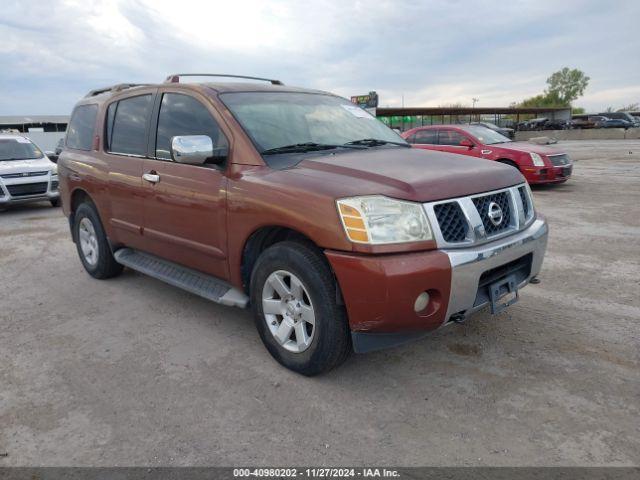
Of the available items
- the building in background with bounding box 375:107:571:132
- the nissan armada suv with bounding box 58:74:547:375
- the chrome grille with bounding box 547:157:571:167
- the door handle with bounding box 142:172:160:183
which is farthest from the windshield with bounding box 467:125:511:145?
the building in background with bounding box 375:107:571:132

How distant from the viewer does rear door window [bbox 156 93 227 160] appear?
361cm

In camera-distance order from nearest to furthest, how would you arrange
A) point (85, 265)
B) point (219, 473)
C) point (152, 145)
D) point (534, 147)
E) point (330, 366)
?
1. point (219, 473)
2. point (330, 366)
3. point (152, 145)
4. point (85, 265)
5. point (534, 147)

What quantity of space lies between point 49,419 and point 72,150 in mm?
3595

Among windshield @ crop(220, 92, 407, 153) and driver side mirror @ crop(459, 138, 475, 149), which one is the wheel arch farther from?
driver side mirror @ crop(459, 138, 475, 149)

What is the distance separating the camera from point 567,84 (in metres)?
97.9

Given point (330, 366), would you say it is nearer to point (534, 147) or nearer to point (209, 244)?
point (209, 244)

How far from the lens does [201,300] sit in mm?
4574

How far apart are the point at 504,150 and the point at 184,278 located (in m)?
8.93

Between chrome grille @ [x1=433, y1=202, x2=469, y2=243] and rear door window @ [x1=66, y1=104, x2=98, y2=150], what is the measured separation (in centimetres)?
389

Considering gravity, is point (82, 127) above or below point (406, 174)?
above

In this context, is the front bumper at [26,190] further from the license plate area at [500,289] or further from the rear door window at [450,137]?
the license plate area at [500,289]

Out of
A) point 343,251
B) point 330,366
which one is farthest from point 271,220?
point 330,366

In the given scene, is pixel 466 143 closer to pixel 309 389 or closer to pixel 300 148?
pixel 300 148

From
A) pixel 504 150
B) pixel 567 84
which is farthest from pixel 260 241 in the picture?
pixel 567 84
